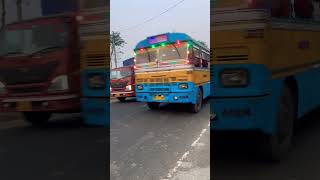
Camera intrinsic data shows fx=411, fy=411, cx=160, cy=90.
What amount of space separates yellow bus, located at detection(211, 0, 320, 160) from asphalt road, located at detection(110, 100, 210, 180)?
69 centimetres

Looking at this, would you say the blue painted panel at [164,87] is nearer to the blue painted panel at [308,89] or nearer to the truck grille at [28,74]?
the blue painted panel at [308,89]

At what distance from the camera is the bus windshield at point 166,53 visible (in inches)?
242

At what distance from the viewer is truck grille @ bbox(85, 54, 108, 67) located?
188 centimetres

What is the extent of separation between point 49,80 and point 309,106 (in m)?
4.28

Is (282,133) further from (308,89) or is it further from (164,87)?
(164,87)

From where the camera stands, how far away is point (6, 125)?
82.0 inches

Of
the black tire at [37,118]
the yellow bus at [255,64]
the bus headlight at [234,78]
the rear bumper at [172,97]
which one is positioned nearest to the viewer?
the black tire at [37,118]

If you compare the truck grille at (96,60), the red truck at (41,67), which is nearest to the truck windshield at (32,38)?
the red truck at (41,67)

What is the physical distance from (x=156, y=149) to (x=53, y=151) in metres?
2.72

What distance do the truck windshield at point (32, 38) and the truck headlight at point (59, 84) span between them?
154 mm

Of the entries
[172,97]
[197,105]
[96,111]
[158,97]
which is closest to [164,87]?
[158,97]

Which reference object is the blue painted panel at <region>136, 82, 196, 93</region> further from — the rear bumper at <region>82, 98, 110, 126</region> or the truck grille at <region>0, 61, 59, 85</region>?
the truck grille at <region>0, 61, 59, 85</region>

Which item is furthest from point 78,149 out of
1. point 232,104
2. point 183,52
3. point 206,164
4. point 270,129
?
point 183,52

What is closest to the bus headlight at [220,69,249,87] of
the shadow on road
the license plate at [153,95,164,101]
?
the license plate at [153,95,164,101]
